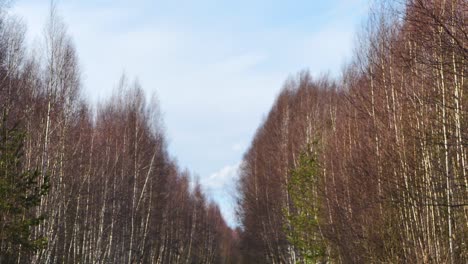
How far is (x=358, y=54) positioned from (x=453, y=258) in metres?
7.98

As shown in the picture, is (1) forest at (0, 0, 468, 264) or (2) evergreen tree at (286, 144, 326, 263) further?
(2) evergreen tree at (286, 144, 326, 263)

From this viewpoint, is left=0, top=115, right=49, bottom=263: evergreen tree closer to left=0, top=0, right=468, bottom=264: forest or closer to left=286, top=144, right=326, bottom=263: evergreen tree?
left=0, top=0, right=468, bottom=264: forest

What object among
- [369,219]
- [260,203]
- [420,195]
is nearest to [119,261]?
Result: [260,203]

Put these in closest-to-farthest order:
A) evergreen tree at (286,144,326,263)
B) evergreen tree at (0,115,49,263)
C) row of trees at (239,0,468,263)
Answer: row of trees at (239,0,468,263) < evergreen tree at (0,115,49,263) < evergreen tree at (286,144,326,263)

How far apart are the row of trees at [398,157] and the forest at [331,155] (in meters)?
0.05

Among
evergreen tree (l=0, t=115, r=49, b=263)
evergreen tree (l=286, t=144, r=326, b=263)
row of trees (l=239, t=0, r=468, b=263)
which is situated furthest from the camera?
evergreen tree (l=286, t=144, r=326, b=263)

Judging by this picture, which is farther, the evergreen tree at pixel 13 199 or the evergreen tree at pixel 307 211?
the evergreen tree at pixel 307 211

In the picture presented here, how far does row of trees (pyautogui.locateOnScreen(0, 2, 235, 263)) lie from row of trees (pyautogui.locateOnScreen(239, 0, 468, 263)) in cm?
777

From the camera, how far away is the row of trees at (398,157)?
1008cm

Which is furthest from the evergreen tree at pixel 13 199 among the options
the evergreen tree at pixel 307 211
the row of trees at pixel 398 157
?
the evergreen tree at pixel 307 211

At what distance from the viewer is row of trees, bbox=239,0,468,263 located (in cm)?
1008

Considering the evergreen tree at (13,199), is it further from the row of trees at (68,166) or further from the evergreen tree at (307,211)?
the evergreen tree at (307,211)

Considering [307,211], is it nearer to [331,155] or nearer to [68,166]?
[331,155]

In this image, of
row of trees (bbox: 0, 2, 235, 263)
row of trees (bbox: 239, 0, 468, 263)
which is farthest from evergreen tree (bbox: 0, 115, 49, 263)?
row of trees (bbox: 239, 0, 468, 263)
